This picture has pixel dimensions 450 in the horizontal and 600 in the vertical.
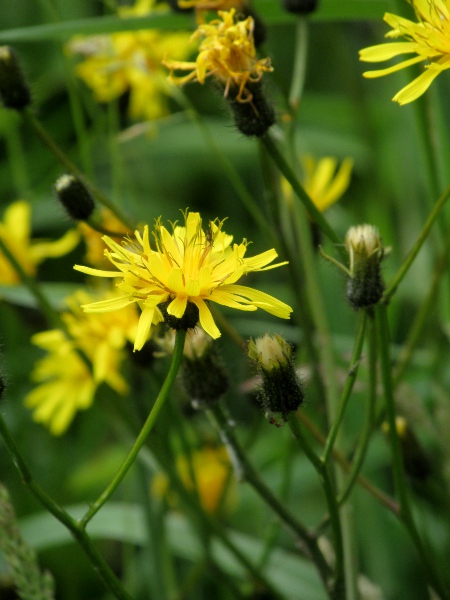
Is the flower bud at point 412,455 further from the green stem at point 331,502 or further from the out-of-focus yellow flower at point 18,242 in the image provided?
the out-of-focus yellow flower at point 18,242

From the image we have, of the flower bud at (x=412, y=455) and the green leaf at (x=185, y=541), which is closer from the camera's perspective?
the flower bud at (x=412, y=455)

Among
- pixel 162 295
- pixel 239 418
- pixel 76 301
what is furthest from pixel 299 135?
pixel 162 295

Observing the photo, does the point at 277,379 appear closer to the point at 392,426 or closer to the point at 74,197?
the point at 392,426

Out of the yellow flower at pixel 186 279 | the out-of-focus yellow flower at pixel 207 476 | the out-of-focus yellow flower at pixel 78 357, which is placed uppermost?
the yellow flower at pixel 186 279

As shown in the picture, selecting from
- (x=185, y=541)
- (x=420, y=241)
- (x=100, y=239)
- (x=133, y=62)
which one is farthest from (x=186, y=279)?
(x=133, y=62)

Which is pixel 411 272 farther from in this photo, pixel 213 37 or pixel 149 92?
pixel 213 37

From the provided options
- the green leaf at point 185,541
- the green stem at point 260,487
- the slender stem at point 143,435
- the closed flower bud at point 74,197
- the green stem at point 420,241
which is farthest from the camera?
the green leaf at point 185,541

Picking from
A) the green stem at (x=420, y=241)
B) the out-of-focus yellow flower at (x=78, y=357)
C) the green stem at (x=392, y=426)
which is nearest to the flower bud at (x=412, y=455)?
the green stem at (x=392, y=426)
